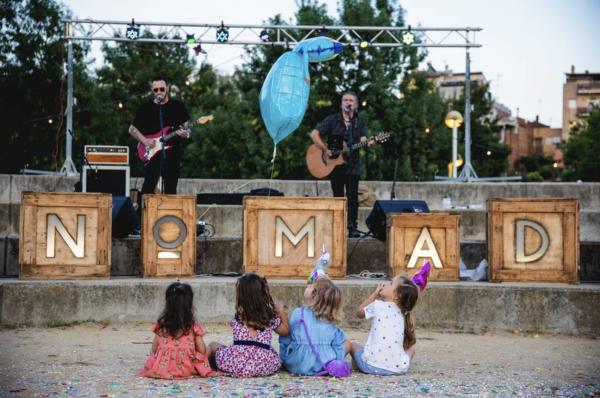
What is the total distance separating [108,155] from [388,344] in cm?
922

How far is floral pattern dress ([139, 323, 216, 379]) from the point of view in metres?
6.56

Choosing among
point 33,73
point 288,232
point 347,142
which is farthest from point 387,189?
point 33,73

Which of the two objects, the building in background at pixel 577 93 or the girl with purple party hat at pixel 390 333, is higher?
the building in background at pixel 577 93

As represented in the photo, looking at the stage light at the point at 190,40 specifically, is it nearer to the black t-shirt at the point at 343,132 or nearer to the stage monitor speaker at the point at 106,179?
the stage monitor speaker at the point at 106,179

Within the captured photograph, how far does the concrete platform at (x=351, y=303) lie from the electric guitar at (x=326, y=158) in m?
2.70

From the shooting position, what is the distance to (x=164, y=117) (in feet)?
36.1

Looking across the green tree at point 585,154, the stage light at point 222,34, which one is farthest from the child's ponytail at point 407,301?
the green tree at point 585,154

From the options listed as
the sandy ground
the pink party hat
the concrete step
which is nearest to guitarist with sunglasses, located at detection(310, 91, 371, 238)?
the concrete step

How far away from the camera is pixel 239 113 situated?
111ft

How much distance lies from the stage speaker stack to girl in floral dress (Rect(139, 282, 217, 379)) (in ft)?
24.9

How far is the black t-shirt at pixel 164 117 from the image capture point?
36.1 ft

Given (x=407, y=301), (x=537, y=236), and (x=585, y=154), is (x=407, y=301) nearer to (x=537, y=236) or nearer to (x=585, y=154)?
(x=537, y=236)

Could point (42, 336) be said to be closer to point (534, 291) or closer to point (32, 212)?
point (32, 212)

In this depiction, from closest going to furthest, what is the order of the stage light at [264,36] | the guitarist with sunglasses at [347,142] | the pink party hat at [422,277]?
the pink party hat at [422,277]
the guitarist with sunglasses at [347,142]
the stage light at [264,36]
